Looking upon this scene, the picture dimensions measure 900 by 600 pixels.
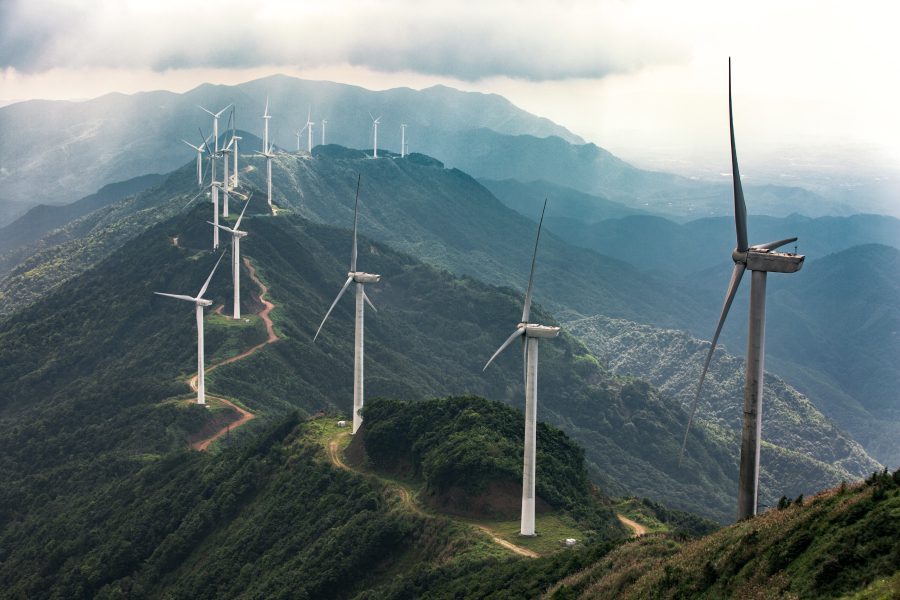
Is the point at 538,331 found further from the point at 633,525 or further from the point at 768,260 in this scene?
the point at 768,260

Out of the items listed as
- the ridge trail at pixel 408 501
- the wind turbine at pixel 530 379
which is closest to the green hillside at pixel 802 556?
the wind turbine at pixel 530 379

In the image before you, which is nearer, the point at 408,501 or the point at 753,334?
the point at 753,334

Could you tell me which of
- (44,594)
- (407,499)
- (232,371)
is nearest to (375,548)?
(407,499)

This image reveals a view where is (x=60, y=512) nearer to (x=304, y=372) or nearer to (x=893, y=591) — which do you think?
(x=304, y=372)

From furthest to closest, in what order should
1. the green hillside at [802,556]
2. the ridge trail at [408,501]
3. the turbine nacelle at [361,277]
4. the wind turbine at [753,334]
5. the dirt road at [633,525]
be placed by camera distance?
the turbine nacelle at [361,277]
the dirt road at [633,525]
the ridge trail at [408,501]
the wind turbine at [753,334]
the green hillside at [802,556]

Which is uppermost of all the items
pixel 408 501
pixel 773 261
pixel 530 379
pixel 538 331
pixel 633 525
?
pixel 773 261

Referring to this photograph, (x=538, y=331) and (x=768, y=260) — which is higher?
(x=768, y=260)

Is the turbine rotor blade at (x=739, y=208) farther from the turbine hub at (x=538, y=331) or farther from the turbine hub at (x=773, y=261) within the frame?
the turbine hub at (x=538, y=331)

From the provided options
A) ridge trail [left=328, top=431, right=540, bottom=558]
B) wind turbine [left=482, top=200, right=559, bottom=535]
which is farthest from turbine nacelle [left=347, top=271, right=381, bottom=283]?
wind turbine [left=482, top=200, right=559, bottom=535]

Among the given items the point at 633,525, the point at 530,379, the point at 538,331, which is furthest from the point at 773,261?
the point at 633,525
